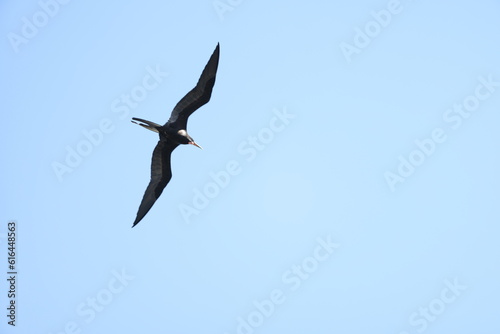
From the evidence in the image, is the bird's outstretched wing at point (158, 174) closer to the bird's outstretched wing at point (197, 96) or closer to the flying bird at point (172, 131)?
the flying bird at point (172, 131)

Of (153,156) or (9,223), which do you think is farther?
(9,223)

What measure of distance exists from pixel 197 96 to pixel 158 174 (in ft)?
12.5

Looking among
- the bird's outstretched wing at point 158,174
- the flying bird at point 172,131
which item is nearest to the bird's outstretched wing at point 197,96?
the flying bird at point 172,131

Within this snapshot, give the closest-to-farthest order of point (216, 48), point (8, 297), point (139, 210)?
point (216, 48)
point (139, 210)
point (8, 297)

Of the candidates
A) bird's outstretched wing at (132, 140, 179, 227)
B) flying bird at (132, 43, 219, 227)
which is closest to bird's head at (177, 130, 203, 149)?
flying bird at (132, 43, 219, 227)

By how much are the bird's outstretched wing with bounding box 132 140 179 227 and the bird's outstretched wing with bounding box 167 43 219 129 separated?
127 centimetres

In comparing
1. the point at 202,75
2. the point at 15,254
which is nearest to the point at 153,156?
the point at 202,75

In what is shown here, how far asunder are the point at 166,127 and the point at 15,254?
9196mm

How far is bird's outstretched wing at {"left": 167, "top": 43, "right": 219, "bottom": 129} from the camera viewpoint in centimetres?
2392

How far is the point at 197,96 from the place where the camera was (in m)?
24.5

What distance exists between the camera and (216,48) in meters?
23.7

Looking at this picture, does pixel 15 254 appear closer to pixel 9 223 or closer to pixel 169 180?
pixel 9 223

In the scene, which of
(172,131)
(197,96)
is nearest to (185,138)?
(172,131)

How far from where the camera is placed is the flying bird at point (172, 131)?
24141 mm
